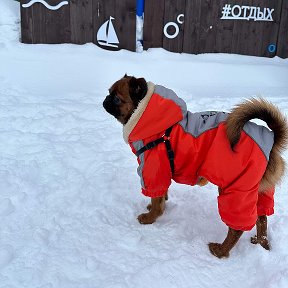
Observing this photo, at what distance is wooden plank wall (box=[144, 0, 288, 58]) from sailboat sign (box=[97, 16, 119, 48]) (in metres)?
0.59

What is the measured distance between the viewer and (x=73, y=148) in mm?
4051

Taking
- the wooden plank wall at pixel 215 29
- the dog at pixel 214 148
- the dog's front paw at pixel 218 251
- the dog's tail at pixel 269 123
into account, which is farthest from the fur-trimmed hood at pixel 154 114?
the wooden plank wall at pixel 215 29

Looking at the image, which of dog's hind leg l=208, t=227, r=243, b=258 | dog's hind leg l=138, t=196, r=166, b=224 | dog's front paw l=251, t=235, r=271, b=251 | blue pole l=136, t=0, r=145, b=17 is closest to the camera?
dog's hind leg l=208, t=227, r=243, b=258

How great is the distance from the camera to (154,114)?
274 cm

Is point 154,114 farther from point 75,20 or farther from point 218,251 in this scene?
point 75,20

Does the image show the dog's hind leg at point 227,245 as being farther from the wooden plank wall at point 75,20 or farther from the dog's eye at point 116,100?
the wooden plank wall at point 75,20

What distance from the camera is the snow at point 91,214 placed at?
247 centimetres

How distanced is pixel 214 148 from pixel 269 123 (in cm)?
40

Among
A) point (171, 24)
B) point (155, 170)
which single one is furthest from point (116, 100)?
point (171, 24)

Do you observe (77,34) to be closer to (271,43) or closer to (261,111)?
(271,43)

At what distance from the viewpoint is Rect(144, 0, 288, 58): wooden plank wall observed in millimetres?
7320

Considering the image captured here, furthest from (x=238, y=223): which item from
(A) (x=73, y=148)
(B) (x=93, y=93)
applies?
(B) (x=93, y=93)

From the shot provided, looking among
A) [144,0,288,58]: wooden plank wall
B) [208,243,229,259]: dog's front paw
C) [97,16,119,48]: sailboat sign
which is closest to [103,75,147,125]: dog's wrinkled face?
[208,243,229,259]: dog's front paw

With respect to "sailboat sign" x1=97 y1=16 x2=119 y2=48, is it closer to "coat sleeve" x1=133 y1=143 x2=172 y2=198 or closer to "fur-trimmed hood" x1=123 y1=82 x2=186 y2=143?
"fur-trimmed hood" x1=123 y1=82 x2=186 y2=143
